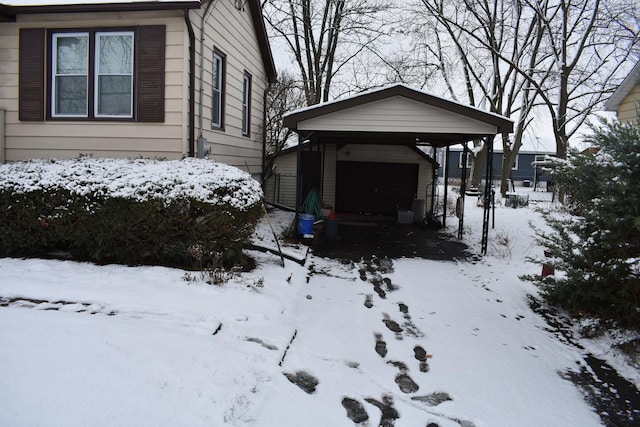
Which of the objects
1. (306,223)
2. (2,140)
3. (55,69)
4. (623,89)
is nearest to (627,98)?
(623,89)

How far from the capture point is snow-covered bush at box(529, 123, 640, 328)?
5227 millimetres

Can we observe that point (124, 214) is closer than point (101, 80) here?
Yes

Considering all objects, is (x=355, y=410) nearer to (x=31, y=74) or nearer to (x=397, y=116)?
(x=397, y=116)

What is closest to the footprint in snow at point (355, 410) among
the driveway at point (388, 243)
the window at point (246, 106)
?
the driveway at point (388, 243)

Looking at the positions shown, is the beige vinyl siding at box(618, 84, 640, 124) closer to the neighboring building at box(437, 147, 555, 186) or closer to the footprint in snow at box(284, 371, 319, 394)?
the footprint in snow at box(284, 371, 319, 394)

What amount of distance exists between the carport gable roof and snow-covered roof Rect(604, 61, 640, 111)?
3275 mm

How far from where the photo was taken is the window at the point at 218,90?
373 inches

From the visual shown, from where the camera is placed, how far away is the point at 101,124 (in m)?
7.96

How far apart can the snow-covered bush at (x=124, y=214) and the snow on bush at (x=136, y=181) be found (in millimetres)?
13

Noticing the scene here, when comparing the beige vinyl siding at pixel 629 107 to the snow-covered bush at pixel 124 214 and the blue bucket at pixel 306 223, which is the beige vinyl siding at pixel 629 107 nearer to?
the blue bucket at pixel 306 223

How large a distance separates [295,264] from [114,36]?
15.8 feet

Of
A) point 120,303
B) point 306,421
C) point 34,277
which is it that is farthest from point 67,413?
point 34,277

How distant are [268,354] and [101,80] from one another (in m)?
6.01

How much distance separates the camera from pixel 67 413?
289 cm
